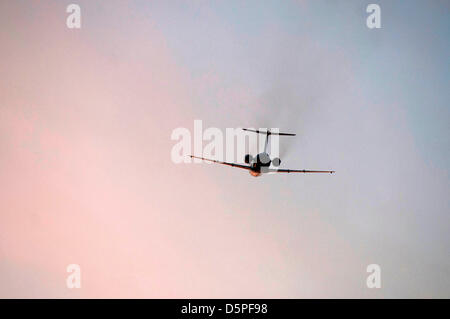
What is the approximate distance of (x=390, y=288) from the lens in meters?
78.1

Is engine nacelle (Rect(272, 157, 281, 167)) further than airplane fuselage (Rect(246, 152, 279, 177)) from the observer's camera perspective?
Yes

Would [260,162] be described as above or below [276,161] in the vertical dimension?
below

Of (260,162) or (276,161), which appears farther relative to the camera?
(276,161)

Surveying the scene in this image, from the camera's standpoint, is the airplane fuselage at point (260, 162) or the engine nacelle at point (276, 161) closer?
the airplane fuselage at point (260, 162)
